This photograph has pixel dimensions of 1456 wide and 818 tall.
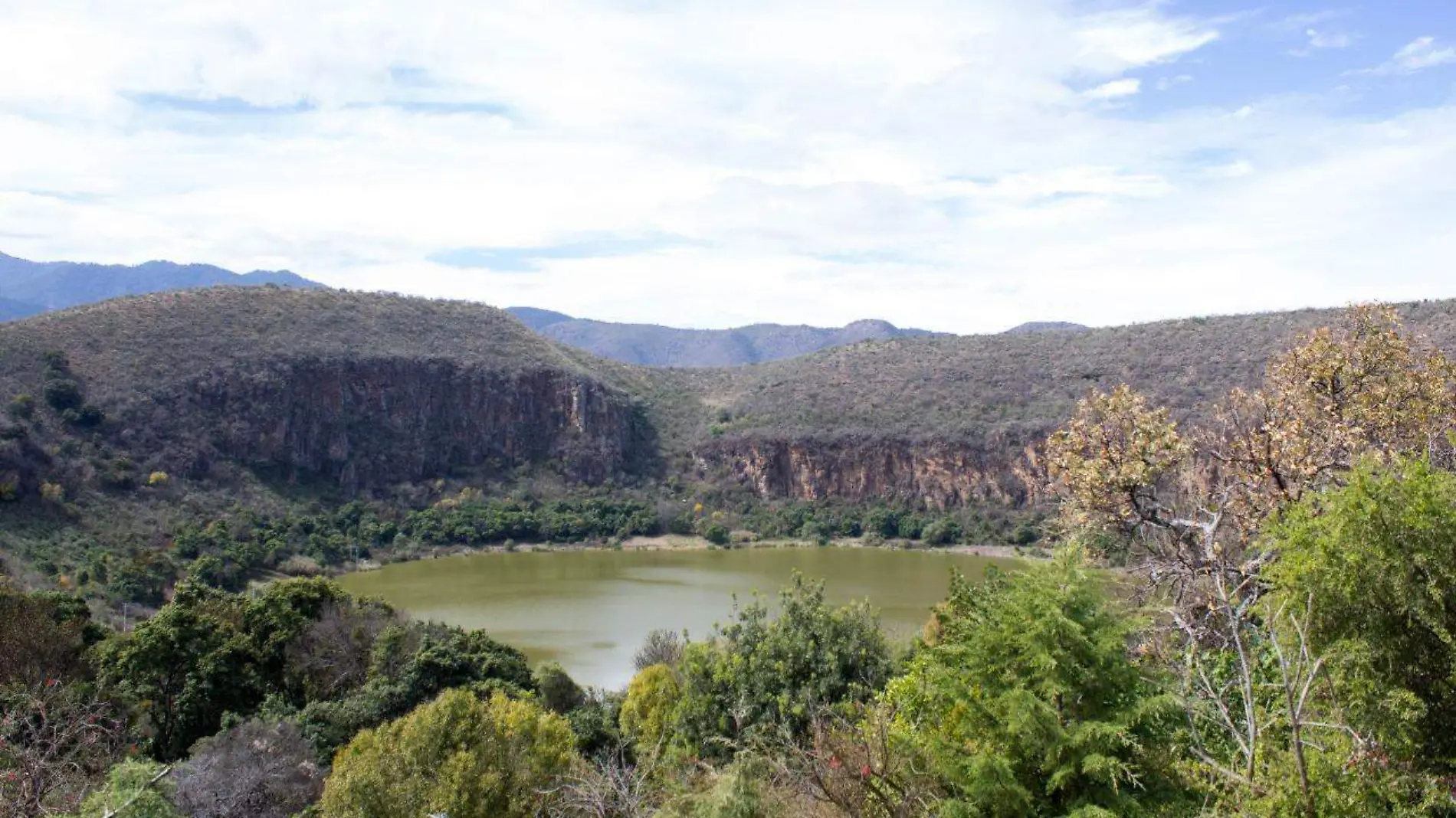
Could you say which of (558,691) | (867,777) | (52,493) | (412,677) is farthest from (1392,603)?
(52,493)

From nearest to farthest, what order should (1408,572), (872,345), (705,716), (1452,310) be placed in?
(1408,572)
(705,716)
(1452,310)
(872,345)

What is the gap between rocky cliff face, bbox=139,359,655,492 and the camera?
4878cm

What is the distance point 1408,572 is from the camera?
208 inches

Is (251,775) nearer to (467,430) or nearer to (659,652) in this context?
(659,652)

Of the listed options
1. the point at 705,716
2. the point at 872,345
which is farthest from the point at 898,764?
the point at 872,345

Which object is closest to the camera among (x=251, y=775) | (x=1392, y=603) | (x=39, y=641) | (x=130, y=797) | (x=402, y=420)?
(x=1392, y=603)

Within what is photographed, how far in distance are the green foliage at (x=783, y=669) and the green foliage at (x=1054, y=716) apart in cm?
588

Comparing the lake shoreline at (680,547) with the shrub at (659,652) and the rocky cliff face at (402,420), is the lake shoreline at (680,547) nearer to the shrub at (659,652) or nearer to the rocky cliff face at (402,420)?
the rocky cliff face at (402,420)

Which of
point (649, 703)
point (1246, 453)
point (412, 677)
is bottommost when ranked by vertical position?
point (649, 703)

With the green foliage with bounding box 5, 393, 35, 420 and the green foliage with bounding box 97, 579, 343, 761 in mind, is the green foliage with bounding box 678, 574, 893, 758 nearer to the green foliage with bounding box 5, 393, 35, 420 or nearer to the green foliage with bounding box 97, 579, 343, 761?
the green foliage with bounding box 97, 579, 343, 761

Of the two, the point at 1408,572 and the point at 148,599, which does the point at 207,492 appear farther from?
the point at 1408,572

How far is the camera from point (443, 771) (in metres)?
10.2

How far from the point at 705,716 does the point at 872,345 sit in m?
54.0

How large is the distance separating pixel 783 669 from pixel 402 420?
4850 centimetres
